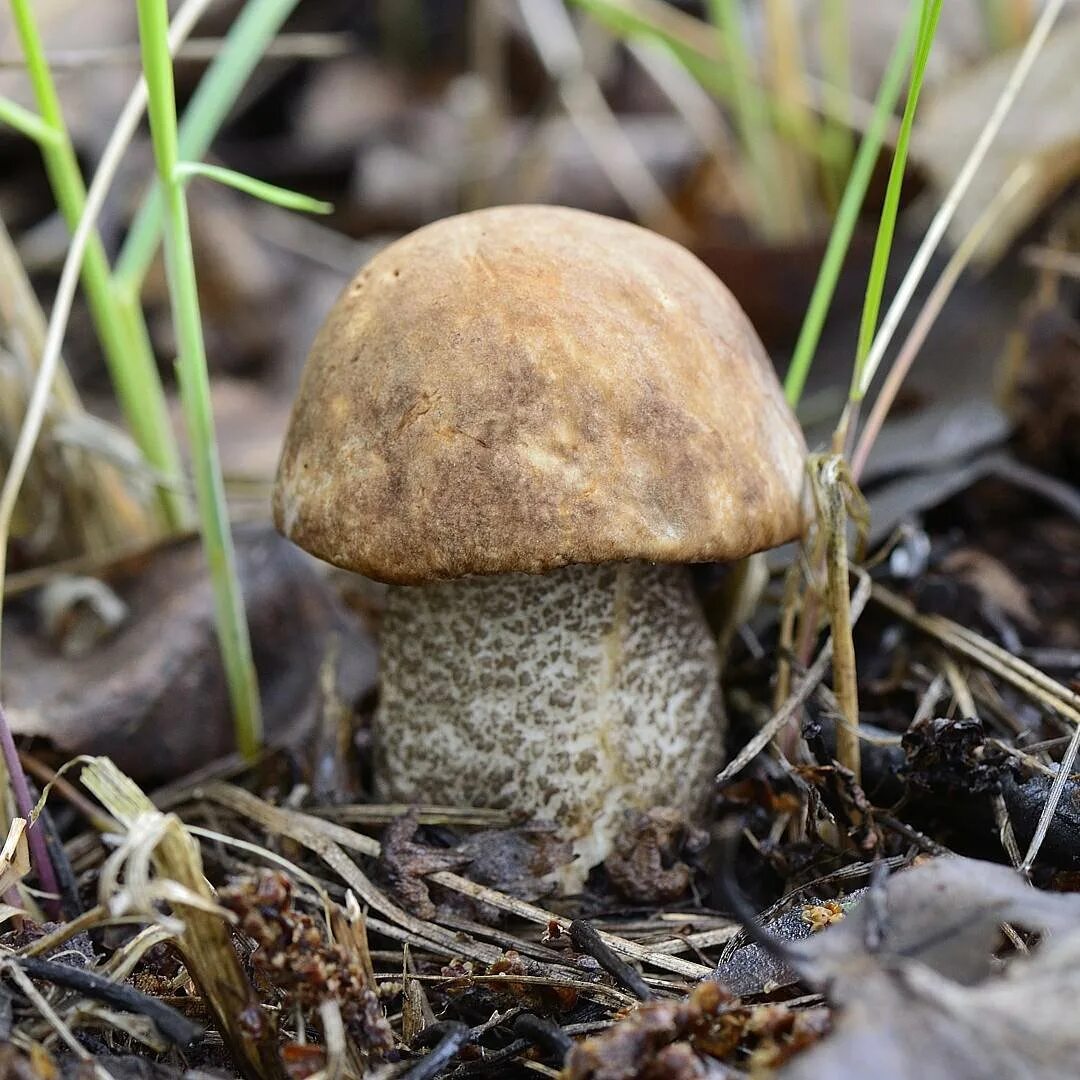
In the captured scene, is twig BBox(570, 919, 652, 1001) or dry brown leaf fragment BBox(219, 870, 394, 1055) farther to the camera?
twig BBox(570, 919, 652, 1001)

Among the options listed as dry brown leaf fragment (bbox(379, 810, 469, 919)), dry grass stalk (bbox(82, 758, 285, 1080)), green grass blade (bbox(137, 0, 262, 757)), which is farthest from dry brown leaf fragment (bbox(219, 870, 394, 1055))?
green grass blade (bbox(137, 0, 262, 757))

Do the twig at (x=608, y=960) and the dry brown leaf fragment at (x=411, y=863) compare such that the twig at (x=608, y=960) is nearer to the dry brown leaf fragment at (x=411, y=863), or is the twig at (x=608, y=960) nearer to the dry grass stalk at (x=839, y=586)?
the dry brown leaf fragment at (x=411, y=863)

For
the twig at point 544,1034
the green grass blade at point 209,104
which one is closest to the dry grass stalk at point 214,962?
the twig at point 544,1034

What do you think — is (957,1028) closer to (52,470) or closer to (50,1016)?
(50,1016)

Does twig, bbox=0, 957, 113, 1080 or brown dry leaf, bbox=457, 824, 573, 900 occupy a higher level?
twig, bbox=0, 957, 113, 1080

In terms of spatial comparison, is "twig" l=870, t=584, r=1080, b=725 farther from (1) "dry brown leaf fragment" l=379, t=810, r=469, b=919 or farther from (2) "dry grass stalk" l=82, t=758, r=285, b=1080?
(2) "dry grass stalk" l=82, t=758, r=285, b=1080

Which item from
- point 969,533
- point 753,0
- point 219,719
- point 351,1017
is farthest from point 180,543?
point 753,0

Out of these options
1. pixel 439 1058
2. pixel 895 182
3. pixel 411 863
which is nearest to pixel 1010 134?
pixel 895 182
